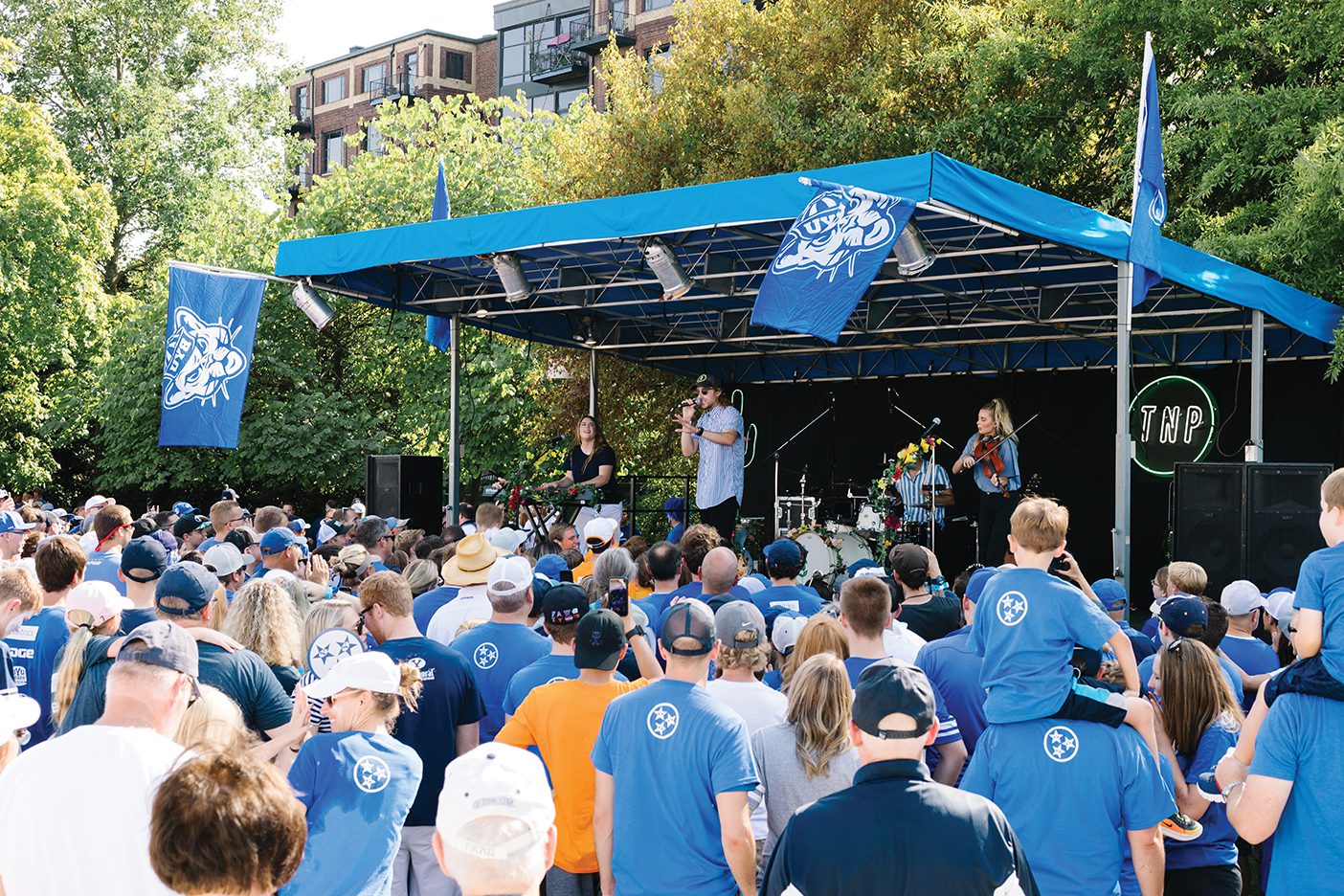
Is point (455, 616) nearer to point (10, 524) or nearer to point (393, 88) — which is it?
point (10, 524)

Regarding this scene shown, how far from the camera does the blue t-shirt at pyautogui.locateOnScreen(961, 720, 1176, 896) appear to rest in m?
3.56

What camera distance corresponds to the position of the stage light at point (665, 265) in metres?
10.1

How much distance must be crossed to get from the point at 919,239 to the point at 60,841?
25.2 ft

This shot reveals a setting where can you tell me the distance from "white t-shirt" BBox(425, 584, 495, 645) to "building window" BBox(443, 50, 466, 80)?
4351 centimetres

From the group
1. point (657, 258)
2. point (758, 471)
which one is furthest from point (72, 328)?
point (657, 258)

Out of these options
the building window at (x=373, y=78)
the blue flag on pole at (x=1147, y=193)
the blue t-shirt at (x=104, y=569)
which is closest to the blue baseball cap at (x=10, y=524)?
the blue t-shirt at (x=104, y=569)

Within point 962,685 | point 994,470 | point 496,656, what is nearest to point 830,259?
point 962,685

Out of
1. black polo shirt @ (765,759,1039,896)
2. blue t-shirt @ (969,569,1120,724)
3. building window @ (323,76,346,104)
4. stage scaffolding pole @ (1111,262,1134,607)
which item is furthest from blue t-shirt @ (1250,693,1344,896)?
building window @ (323,76,346,104)

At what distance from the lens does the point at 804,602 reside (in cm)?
614

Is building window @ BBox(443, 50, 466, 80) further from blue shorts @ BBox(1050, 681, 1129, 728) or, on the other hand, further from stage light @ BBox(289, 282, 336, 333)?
blue shorts @ BBox(1050, 681, 1129, 728)

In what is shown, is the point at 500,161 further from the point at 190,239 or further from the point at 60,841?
the point at 60,841

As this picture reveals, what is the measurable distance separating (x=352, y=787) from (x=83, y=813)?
74 cm

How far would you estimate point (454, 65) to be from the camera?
4644cm

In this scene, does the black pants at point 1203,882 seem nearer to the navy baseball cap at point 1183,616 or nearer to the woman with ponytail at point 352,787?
the navy baseball cap at point 1183,616
